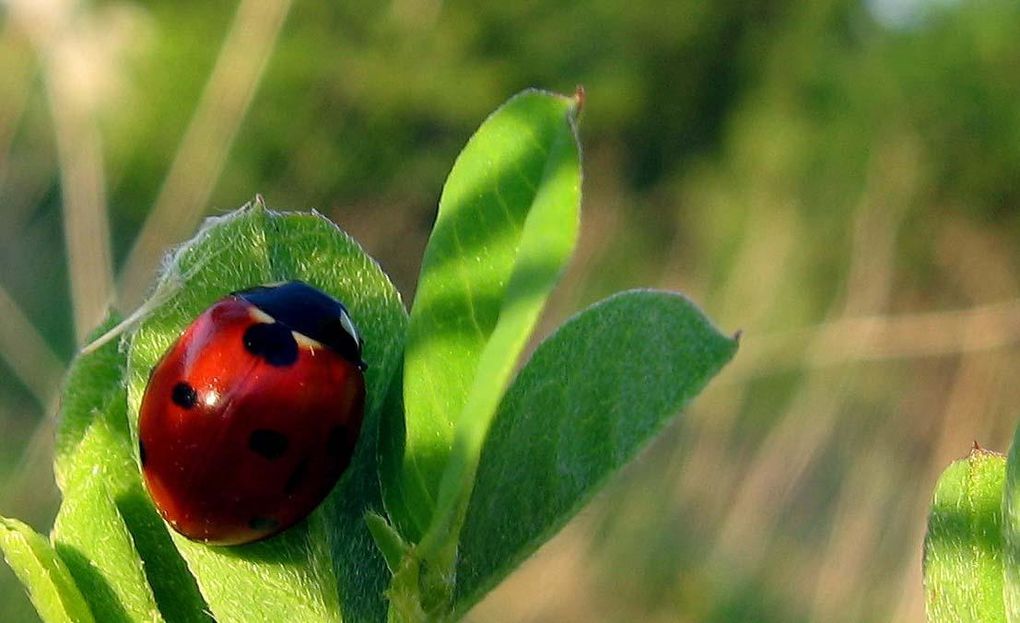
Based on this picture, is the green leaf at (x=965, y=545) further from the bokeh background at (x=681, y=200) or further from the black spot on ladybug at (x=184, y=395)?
the bokeh background at (x=681, y=200)

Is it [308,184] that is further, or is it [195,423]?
[308,184]

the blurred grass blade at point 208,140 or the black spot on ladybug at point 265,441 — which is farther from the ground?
the blurred grass blade at point 208,140

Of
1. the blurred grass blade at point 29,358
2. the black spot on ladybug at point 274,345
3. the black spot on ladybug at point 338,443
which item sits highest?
the blurred grass blade at point 29,358

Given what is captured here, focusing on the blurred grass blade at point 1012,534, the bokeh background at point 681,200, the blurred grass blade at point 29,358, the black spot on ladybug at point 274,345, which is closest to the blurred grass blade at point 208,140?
the bokeh background at point 681,200

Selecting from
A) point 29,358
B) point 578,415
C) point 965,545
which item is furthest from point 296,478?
point 29,358

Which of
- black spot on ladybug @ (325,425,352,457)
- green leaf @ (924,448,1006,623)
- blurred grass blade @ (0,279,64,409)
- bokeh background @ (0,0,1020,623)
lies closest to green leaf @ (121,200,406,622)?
black spot on ladybug @ (325,425,352,457)

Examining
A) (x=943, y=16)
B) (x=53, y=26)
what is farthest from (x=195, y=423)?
(x=943, y=16)

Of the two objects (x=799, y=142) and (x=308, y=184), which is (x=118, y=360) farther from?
(x=799, y=142)
